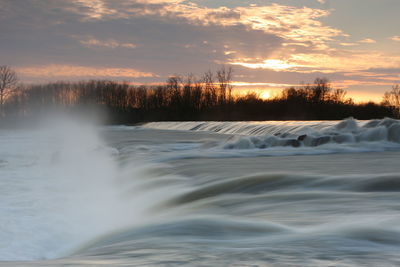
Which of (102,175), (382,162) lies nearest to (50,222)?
(102,175)

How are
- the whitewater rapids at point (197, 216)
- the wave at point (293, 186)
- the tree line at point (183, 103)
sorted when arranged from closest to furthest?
the whitewater rapids at point (197, 216) < the wave at point (293, 186) < the tree line at point (183, 103)

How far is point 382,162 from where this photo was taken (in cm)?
698

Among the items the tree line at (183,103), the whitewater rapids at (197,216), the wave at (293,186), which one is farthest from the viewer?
the tree line at (183,103)

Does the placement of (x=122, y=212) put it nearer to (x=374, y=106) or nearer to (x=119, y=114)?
(x=374, y=106)

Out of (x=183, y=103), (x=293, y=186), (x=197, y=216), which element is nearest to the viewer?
(x=197, y=216)

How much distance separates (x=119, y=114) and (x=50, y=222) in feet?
187

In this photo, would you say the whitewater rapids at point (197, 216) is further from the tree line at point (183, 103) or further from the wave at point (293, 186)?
the tree line at point (183, 103)

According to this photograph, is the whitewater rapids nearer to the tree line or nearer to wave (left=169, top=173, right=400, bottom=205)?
wave (left=169, top=173, right=400, bottom=205)

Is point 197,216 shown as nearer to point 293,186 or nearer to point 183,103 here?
point 293,186

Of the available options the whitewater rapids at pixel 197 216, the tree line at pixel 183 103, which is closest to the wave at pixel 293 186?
the whitewater rapids at pixel 197 216

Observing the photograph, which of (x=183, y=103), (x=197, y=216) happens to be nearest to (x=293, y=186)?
(x=197, y=216)

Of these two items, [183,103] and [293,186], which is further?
[183,103]

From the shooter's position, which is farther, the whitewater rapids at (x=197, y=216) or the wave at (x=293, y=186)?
the wave at (x=293, y=186)

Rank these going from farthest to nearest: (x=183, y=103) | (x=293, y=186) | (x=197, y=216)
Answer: (x=183, y=103) → (x=293, y=186) → (x=197, y=216)
